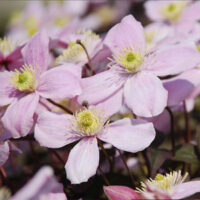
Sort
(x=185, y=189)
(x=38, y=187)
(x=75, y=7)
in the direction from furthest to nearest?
(x=75, y=7), (x=185, y=189), (x=38, y=187)

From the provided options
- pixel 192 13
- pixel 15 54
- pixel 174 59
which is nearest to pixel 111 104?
pixel 174 59

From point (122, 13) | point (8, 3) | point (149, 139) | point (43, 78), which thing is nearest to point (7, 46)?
point (43, 78)

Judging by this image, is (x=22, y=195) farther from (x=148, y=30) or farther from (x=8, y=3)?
(x=8, y=3)

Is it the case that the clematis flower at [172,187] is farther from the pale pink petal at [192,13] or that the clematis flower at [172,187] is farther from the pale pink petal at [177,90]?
the pale pink petal at [192,13]

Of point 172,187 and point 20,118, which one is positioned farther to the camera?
point 20,118

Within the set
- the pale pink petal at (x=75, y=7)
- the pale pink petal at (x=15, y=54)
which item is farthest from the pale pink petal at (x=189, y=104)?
the pale pink petal at (x=75, y=7)

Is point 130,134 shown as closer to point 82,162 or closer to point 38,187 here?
point 82,162
